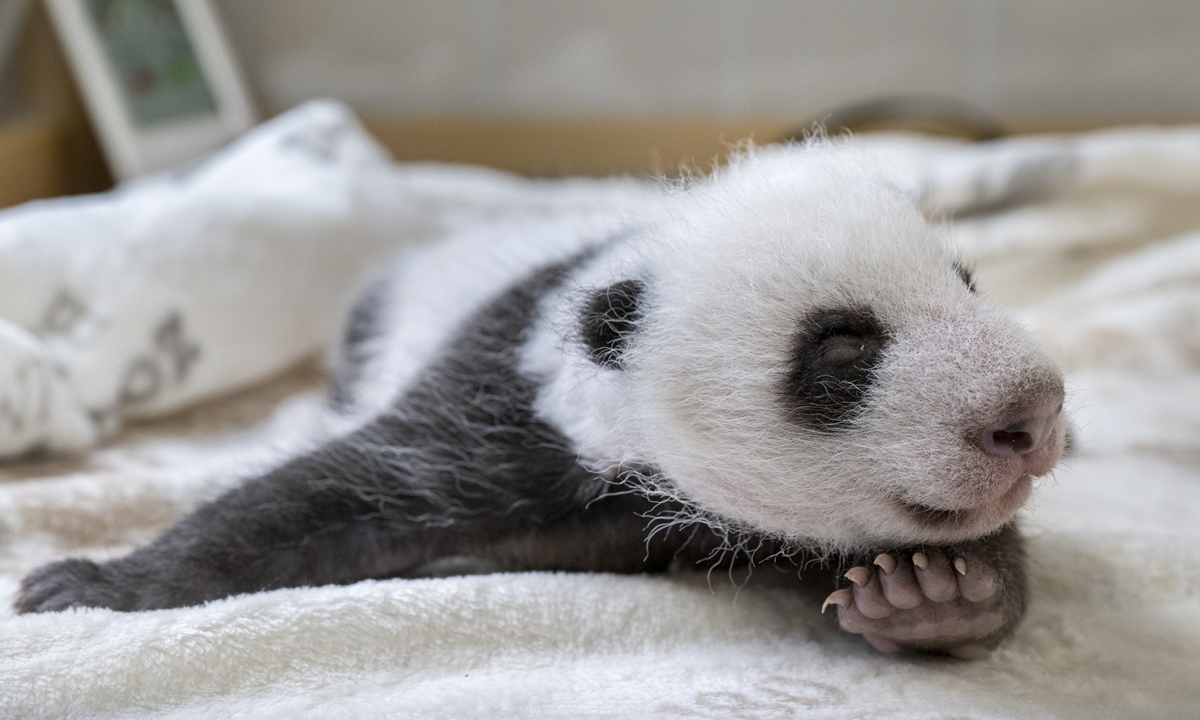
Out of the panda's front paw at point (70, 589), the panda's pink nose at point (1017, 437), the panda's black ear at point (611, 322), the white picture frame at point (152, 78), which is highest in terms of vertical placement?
the white picture frame at point (152, 78)

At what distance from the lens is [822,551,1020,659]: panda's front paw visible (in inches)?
34.7

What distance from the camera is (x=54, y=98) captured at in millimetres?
2293

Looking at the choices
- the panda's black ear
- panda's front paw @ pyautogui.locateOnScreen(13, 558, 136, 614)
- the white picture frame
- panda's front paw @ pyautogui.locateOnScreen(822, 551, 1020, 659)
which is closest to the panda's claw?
panda's front paw @ pyautogui.locateOnScreen(822, 551, 1020, 659)

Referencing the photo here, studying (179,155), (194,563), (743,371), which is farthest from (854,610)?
(179,155)

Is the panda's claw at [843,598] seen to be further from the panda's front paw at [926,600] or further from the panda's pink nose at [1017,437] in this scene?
the panda's pink nose at [1017,437]

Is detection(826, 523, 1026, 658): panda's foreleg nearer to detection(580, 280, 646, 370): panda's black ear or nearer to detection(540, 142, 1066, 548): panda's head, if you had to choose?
detection(540, 142, 1066, 548): panda's head

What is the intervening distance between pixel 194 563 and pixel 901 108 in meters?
2.29

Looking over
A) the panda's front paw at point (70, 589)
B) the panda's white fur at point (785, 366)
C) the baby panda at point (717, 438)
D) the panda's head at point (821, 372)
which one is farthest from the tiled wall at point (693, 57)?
the panda's front paw at point (70, 589)

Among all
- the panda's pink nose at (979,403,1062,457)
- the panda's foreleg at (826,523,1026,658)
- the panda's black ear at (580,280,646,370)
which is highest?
the panda's black ear at (580,280,646,370)

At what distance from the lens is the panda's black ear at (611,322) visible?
98cm

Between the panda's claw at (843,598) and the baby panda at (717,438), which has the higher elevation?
the baby panda at (717,438)

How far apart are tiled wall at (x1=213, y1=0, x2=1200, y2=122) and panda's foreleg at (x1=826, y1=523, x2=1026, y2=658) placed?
2.11m

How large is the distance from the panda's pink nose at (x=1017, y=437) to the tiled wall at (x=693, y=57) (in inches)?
84.8

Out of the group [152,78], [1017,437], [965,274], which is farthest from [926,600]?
[152,78]
